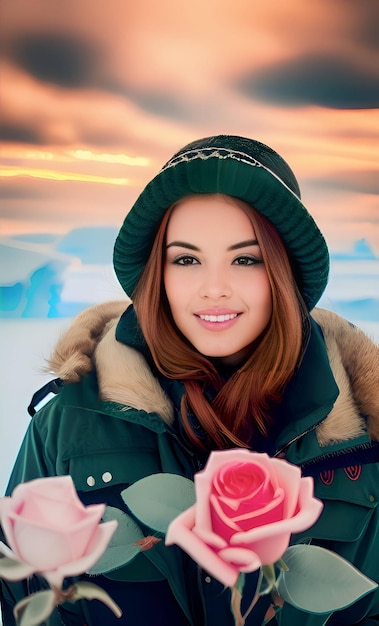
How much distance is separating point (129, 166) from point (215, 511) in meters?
0.67

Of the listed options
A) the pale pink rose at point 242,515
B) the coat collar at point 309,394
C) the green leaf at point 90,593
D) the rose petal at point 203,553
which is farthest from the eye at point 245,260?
the green leaf at point 90,593

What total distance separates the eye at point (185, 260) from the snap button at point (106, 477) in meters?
0.41

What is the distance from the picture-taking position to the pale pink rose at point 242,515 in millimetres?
931

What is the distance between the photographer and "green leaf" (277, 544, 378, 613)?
1.07m

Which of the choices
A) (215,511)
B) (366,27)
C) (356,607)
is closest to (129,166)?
(366,27)

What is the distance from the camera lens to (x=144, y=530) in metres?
1.22

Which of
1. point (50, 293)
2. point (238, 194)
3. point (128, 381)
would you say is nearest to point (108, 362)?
point (128, 381)

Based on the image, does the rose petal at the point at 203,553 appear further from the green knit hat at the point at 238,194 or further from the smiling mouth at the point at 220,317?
the green knit hat at the point at 238,194

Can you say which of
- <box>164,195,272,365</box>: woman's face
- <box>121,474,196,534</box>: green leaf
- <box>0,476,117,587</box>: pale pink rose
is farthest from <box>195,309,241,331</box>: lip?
<box>0,476,117,587</box>: pale pink rose

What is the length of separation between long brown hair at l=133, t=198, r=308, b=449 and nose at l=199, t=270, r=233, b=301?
9 cm

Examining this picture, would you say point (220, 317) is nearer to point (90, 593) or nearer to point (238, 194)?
point (238, 194)

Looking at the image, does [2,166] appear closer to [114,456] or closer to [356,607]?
[114,456]

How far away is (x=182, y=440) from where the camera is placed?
1.28 meters

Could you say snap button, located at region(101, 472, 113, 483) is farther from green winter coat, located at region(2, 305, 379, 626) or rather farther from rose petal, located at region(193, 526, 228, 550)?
rose petal, located at region(193, 526, 228, 550)
